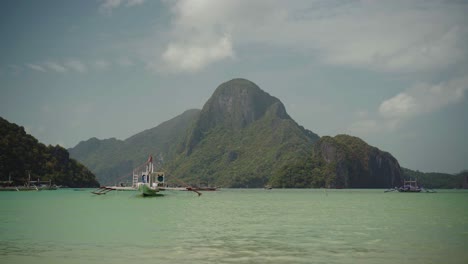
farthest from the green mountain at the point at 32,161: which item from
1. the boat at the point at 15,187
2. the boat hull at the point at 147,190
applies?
the boat hull at the point at 147,190

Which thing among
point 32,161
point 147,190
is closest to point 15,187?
point 32,161

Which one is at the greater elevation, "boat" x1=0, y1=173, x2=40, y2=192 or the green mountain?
the green mountain

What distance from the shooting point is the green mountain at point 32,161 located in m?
135

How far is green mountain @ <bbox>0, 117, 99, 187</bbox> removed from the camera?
13475cm

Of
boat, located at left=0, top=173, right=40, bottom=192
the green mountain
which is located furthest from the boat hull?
the green mountain

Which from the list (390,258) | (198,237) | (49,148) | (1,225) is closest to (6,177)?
(49,148)

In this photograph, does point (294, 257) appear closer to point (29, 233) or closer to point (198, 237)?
point (198, 237)

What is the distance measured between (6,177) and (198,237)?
424 ft

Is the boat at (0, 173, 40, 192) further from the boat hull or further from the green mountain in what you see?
the boat hull

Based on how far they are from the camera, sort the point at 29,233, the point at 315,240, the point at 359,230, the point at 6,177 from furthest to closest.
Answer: the point at 6,177 → the point at 359,230 → the point at 29,233 → the point at 315,240

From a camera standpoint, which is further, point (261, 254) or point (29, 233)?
point (29, 233)

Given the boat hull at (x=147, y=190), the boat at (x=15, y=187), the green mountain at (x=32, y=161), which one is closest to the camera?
the boat hull at (x=147, y=190)

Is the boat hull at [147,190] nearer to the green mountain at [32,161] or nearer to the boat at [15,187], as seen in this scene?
the boat at [15,187]

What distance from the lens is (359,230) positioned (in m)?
26.4
